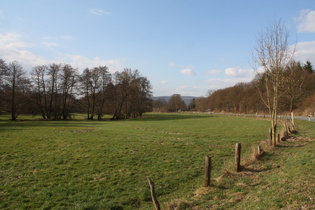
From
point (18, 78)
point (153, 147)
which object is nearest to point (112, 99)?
point (18, 78)

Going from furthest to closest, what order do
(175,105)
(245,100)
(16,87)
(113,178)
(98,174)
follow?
(175,105) → (245,100) → (16,87) → (98,174) → (113,178)

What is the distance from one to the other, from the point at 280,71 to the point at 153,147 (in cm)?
1071

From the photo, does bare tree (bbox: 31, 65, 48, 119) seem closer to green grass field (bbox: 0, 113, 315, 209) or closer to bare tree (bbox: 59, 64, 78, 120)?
bare tree (bbox: 59, 64, 78, 120)

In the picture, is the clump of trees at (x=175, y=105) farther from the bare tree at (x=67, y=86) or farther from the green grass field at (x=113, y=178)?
the green grass field at (x=113, y=178)

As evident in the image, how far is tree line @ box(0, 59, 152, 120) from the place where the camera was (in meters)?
54.1

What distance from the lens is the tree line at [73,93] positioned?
5406cm

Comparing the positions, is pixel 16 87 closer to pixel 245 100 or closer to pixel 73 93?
pixel 73 93

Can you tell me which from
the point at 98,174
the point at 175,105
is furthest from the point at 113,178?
the point at 175,105

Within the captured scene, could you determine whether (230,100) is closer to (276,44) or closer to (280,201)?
(276,44)

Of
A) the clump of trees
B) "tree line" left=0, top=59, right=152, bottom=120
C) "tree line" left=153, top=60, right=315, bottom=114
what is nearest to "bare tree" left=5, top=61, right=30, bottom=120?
"tree line" left=0, top=59, right=152, bottom=120

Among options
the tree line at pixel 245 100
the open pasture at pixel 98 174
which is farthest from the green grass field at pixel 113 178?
the tree line at pixel 245 100

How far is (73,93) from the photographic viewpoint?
62.5m

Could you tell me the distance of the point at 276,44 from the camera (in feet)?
49.4

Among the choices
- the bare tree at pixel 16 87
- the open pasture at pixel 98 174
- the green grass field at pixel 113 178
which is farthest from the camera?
the bare tree at pixel 16 87
